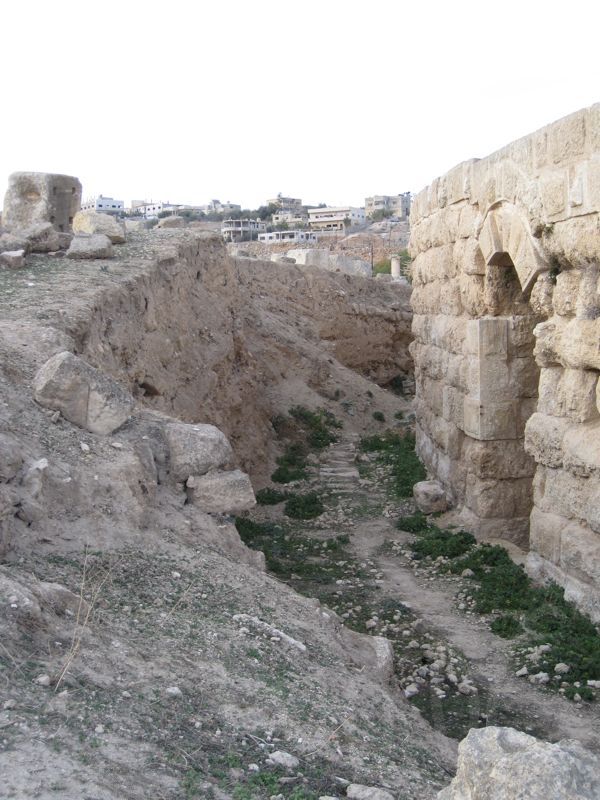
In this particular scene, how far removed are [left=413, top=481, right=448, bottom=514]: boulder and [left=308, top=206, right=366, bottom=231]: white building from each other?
156 ft

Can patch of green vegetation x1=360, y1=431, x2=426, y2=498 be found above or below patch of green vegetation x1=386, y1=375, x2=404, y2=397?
below

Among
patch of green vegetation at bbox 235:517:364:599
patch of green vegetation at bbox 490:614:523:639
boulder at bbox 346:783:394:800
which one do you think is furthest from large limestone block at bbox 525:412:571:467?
boulder at bbox 346:783:394:800

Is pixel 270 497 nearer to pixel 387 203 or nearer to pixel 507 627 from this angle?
pixel 507 627

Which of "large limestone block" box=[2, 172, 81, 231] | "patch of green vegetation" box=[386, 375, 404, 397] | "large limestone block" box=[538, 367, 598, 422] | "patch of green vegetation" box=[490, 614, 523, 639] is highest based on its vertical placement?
"large limestone block" box=[2, 172, 81, 231]

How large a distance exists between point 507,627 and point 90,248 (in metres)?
7.06

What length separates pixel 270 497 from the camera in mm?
9883

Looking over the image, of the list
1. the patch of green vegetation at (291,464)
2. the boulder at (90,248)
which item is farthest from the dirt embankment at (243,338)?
the boulder at (90,248)

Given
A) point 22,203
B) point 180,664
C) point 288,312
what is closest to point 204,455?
point 180,664

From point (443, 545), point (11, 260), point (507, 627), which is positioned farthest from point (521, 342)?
point (11, 260)

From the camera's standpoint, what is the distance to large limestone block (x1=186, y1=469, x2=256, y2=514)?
18.0 ft

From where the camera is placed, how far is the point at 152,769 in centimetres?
267

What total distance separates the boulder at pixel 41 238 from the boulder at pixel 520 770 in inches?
374

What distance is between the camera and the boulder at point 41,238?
1048cm

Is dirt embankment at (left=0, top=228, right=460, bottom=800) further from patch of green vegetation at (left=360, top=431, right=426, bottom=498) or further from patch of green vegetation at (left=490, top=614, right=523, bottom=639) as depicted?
patch of green vegetation at (left=360, top=431, right=426, bottom=498)
